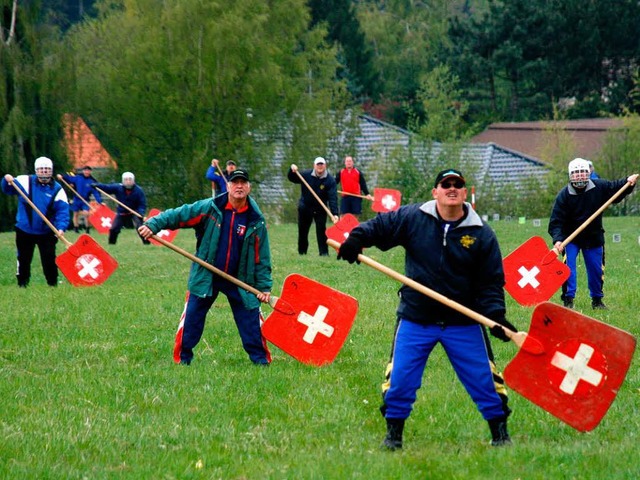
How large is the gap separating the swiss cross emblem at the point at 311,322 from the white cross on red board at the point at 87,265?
7.54 meters

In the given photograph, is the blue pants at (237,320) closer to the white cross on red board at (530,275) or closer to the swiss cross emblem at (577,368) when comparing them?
the swiss cross emblem at (577,368)

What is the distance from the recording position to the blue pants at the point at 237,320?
35.0ft

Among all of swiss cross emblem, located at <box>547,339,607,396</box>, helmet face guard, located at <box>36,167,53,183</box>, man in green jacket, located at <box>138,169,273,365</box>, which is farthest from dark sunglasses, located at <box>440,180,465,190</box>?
helmet face guard, located at <box>36,167,53,183</box>

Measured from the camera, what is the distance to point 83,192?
32.4 metres

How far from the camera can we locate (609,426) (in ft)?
27.2

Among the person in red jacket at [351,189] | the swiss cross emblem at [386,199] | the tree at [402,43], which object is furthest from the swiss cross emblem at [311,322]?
the tree at [402,43]

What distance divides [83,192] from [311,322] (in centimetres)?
2302

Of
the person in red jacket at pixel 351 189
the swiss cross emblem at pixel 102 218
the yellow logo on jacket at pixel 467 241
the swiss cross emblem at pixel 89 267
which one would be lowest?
the swiss cross emblem at pixel 102 218

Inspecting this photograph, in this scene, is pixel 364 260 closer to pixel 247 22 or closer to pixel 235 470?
pixel 235 470

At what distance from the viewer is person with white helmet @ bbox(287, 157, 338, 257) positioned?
21.8m

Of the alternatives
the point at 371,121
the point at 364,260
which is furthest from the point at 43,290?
the point at 371,121

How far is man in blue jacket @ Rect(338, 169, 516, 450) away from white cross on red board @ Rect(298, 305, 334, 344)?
2631 millimetres

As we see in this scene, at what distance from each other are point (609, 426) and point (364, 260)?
2.09 meters

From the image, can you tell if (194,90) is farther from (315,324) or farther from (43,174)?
(315,324)
